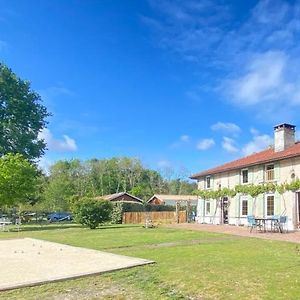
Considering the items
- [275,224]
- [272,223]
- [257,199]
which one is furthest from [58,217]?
[275,224]

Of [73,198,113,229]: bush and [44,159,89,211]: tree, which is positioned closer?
[73,198,113,229]: bush

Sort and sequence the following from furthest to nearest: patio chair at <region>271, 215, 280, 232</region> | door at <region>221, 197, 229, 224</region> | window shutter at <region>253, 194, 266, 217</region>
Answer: door at <region>221, 197, 229, 224</region> → window shutter at <region>253, 194, 266, 217</region> → patio chair at <region>271, 215, 280, 232</region>

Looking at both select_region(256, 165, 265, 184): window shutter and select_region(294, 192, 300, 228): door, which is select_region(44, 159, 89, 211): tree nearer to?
select_region(256, 165, 265, 184): window shutter

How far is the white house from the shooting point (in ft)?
86.9

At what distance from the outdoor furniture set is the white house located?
3.90 feet

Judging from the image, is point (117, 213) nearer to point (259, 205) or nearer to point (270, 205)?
point (259, 205)

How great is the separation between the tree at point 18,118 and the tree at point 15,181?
10205 mm

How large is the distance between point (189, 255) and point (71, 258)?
12.2 feet

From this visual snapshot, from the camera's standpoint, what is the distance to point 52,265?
10547 millimetres

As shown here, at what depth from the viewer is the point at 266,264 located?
1048 centimetres

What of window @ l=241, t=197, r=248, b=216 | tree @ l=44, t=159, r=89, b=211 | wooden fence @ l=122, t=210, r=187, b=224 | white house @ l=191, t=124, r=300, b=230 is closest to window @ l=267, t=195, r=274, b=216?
white house @ l=191, t=124, r=300, b=230

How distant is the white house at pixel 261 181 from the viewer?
2648cm

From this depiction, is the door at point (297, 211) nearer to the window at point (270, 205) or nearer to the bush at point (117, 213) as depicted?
the window at point (270, 205)

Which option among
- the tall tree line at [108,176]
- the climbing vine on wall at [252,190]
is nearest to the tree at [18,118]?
the climbing vine on wall at [252,190]
